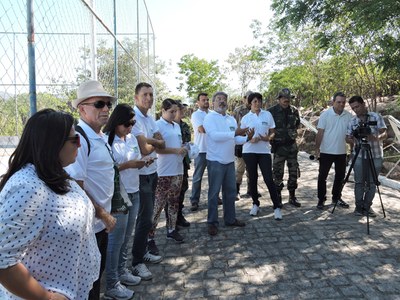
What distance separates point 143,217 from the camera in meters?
3.50

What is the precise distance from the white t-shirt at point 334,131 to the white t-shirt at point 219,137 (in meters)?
1.88

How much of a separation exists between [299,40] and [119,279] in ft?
51.2

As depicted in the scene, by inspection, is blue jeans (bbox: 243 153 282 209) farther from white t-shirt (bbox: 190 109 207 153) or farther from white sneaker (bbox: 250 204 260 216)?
white t-shirt (bbox: 190 109 207 153)

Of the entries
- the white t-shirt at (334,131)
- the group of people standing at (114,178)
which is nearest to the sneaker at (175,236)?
the group of people standing at (114,178)

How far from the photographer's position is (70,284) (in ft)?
4.97

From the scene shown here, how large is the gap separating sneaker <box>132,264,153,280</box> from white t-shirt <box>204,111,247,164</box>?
1.73m

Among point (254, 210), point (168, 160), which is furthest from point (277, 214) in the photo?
point (168, 160)

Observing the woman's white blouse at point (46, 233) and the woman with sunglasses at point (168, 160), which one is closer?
the woman's white blouse at point (46, 233)

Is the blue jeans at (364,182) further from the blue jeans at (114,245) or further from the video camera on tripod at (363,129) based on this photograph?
the blue jeans at (114,245)

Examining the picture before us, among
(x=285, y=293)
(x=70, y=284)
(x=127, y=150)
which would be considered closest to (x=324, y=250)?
(x=285, y=293)

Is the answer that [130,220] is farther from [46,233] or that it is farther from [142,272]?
[46,233]

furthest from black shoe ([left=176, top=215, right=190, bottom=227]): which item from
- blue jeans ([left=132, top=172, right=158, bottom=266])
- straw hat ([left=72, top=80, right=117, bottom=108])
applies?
straw hat ([left=72, top=80, right=117, bottom=108])

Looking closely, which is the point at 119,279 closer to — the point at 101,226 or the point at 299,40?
the point at 101,226

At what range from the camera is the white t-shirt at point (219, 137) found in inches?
181
